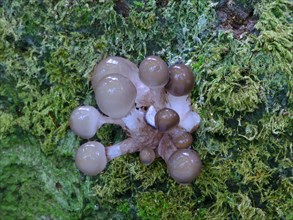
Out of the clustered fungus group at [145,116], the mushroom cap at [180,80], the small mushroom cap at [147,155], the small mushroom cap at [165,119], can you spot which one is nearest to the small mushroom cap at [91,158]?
the clustered fungus group at [145,116]

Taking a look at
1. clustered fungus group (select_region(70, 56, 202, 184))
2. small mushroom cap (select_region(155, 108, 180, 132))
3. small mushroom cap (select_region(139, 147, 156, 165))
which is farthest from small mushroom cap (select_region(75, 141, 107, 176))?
small mushroom cap (select_region(155, 108, 180, 132))

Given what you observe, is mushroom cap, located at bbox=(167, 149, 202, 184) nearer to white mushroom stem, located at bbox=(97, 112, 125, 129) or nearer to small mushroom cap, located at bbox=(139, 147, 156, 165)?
small mushroom cap, located at bbox=(139, 147, 156, 165)

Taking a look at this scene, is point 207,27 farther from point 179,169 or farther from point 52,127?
point 52,127

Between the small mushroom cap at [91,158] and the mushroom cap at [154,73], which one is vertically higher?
the mushroom cap at [154,73]

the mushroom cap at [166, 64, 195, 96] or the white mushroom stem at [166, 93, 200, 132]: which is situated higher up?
the mushroom cap at [166, 64, 195, 96]

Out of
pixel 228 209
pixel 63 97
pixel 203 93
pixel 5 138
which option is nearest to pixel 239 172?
pixel 228 209

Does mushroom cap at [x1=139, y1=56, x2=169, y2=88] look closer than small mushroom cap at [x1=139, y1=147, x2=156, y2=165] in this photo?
Yes

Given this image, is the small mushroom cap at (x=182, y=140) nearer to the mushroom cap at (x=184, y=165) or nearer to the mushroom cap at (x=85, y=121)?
the mushroom cap at (x=184, y=165)
